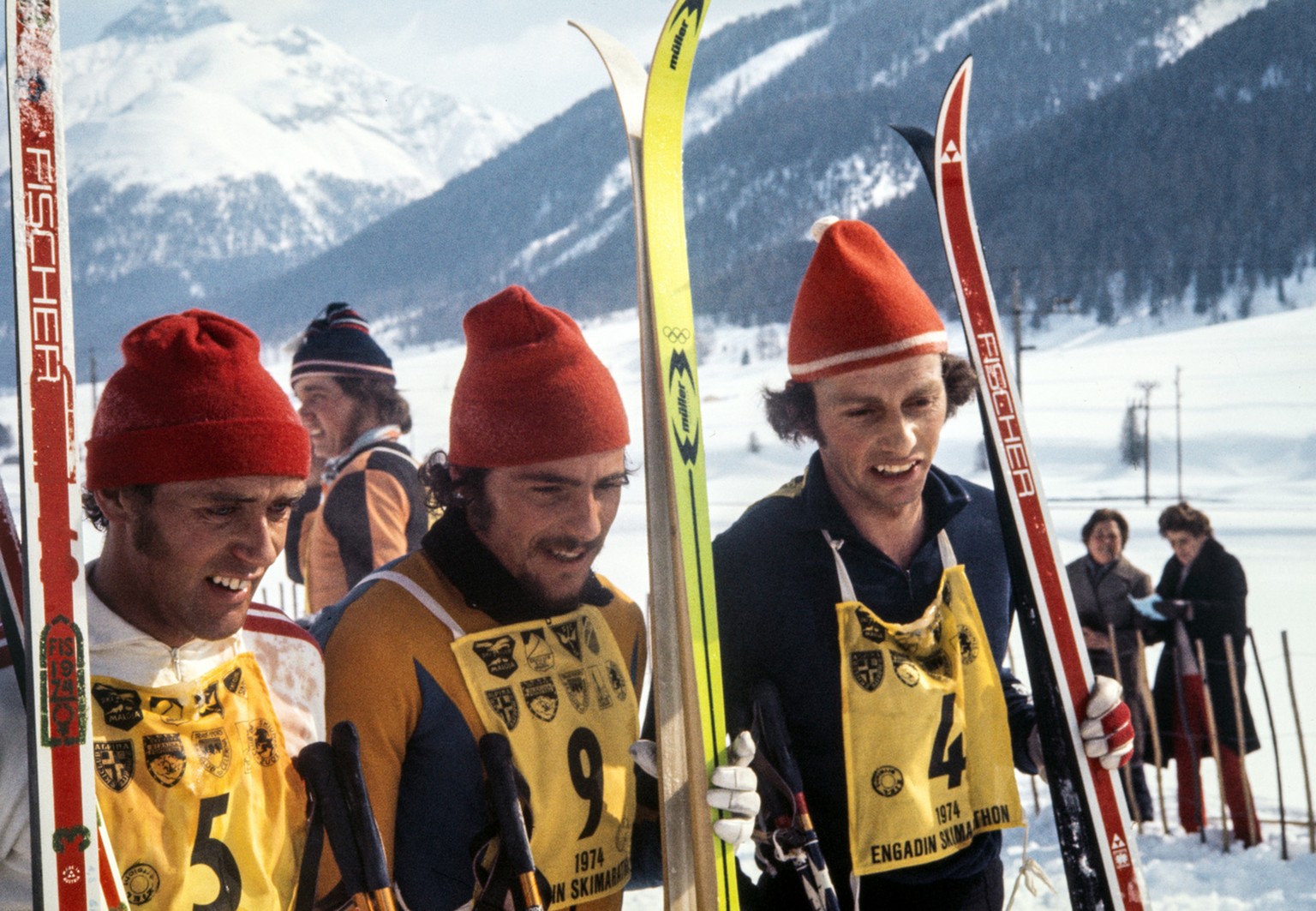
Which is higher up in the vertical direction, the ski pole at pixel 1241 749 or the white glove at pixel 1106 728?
the white glove at pixel 1106 728

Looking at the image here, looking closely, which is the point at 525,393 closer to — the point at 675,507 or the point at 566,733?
the point at 675,507

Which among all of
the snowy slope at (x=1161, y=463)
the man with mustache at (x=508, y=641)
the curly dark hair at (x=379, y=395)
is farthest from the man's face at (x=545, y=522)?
the snowy slope at (x=1161, y=463)

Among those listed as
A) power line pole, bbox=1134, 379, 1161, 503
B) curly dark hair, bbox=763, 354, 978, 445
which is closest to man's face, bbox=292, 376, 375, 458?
curly dark hair, bbox=763, 354, 978, 445

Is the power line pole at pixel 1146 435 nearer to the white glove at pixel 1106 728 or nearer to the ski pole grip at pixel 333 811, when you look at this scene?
the white glove at pixel 1106 728

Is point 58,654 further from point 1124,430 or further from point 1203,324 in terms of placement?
point 1203,324

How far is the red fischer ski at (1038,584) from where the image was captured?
6.84 feet

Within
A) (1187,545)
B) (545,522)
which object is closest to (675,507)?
(545,522)

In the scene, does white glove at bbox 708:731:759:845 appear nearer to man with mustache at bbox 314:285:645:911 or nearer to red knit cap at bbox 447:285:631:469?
man with mustache at bbox 314:285:645:911

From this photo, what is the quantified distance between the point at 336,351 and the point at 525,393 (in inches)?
53.1

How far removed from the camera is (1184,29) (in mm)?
53688

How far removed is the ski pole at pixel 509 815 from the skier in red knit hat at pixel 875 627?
17.5 inches

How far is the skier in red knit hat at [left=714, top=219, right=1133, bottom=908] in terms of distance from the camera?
6.60 feet

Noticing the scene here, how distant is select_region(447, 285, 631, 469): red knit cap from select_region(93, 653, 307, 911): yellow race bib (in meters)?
0.52

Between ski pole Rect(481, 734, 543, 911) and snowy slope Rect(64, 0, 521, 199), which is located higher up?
snowy slope Rect(64, 0, 521, 199)
